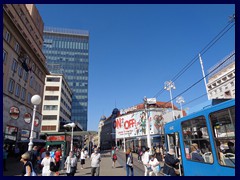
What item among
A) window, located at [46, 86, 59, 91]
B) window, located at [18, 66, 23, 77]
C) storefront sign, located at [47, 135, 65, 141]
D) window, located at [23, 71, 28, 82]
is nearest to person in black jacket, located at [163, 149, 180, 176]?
storefront sign, located at [47, 135, 65, 141]

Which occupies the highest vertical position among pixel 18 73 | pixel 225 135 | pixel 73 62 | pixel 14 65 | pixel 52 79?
pixel 73 62

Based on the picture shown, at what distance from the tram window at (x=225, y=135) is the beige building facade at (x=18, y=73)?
21.7m

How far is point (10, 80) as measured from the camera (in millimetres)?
22625

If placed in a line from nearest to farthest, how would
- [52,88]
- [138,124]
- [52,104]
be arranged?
1. [138,124]
2. [52,104]
3. [52,88]

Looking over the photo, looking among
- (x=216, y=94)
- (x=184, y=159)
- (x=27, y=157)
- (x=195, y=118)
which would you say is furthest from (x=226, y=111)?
(x=216, y=94)

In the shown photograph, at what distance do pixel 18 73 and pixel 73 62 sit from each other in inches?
2850

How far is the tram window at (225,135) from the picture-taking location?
5578 mm

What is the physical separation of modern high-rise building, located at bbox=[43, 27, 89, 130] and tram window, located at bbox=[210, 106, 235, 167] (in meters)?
88.4

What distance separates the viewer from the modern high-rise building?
9156cm

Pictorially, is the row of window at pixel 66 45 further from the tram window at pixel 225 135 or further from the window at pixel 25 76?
the tram window at pixel 225 135

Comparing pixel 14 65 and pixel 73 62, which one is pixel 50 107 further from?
pixel 73 62

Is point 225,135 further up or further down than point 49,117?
further down

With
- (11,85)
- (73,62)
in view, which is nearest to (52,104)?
(11,85)

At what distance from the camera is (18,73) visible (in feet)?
80.9
